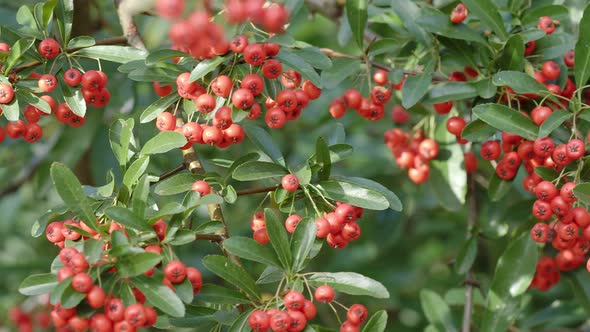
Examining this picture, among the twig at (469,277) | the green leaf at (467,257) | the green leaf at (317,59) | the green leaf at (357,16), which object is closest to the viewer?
the green leaf at (317,59)

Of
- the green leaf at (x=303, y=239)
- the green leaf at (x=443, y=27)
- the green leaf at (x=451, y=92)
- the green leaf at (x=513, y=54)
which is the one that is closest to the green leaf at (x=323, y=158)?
the green leaf at (x=303, y=239)

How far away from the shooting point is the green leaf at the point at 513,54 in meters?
3.11

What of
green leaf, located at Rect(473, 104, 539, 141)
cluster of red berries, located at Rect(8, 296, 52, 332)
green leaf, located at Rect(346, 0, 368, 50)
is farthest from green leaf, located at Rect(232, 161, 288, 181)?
cluster of red berries, located at Rect(8, 296, 52, 332)

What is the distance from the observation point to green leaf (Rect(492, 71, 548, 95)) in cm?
297

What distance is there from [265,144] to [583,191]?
105 centimetres

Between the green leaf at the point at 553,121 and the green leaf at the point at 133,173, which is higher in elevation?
the green leaf at the point at 133,173

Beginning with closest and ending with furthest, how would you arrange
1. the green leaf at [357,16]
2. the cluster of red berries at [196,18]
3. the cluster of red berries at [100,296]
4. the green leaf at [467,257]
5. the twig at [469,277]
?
1. the cluster of red berries at [196,18]
2. the cluster of red berries at [100,296]
3. the green leaf at [357,16]
4. the twig at [469,277]
5. the green leaf at [467,257]

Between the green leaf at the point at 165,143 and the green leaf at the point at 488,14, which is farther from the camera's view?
the green leaf at the point at 488,14

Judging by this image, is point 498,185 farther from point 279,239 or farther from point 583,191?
point 279,239

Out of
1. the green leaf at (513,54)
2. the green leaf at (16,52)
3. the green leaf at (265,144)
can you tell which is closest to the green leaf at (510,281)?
the green leaf at (513,54)

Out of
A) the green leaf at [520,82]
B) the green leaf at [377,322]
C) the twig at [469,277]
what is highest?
the green leaf at [520,82]

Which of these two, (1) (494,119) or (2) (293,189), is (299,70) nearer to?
(2) (293,189)

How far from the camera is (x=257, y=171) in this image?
2.76m

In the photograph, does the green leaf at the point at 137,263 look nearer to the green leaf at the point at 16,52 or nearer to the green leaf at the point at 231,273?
the green leaf at the point at 231,273
